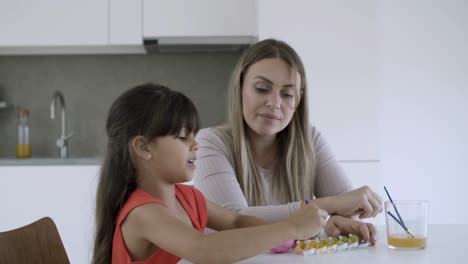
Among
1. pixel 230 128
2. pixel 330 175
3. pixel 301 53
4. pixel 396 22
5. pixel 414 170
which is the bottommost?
pixel 414 170

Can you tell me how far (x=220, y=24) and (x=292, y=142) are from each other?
1.62 meters

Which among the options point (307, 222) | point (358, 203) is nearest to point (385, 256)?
point (307, 222)

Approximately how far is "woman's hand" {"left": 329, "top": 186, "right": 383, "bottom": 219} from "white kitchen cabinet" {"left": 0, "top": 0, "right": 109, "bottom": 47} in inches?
85.5

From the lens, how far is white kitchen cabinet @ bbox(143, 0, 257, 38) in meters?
3.12

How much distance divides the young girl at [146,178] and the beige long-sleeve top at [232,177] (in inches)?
6.7

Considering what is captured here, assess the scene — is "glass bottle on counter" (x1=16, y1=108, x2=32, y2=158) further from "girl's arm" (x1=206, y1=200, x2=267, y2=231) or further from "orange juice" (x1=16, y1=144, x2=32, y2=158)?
"girl's arm" (x1=206, y1=200, x2=267, y2=231)

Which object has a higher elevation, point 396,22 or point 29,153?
point 396,22

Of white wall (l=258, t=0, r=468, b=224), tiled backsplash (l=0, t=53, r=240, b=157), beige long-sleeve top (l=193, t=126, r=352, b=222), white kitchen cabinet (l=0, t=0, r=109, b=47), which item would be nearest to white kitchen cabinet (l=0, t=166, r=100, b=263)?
tiled backsplash (l=0, t=53, r=240, b=157)

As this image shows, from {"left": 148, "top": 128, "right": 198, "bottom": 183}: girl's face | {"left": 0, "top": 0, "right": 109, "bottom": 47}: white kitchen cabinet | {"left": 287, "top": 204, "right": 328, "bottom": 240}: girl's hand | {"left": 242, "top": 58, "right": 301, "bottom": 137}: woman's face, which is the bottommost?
{"left": 287, "top": 204, "right": 328, "bottom": 240}: girl's hand

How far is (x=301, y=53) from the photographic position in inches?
114

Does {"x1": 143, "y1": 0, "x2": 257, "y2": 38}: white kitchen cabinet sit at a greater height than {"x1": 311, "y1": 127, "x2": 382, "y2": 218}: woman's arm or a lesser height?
greater

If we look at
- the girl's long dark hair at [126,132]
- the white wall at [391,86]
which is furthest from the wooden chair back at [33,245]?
the white wall at [391,86]

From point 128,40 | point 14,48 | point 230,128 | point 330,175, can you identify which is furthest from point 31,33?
point 330,175

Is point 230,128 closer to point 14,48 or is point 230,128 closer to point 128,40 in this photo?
point 128,40
